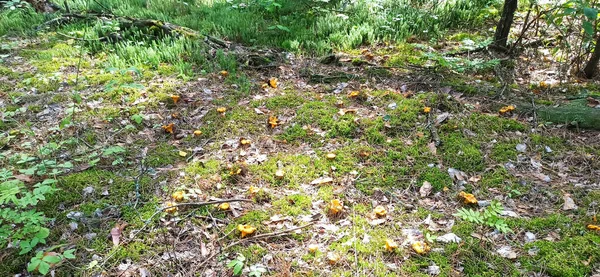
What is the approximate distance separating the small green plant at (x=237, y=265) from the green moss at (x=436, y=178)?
204cm

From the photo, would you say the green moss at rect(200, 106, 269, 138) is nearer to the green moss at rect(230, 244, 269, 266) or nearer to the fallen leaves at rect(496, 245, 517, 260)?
the green moss at rect(230, 244, 269, 266)

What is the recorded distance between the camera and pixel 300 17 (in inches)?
327

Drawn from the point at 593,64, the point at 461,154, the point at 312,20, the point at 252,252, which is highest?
the point at 312,20

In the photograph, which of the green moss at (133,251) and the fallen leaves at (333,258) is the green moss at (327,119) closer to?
the fallen leaves at (333,258)

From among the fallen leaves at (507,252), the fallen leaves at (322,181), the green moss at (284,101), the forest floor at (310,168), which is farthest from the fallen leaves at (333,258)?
the green moss at (284,101)

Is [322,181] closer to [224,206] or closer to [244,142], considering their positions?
[224,206]

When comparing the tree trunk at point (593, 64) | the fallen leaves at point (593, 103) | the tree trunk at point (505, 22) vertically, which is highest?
the tree trunk at point (505, 22)

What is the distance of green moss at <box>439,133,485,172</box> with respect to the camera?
422 centimetres

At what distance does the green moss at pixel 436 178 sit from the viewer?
4004mm

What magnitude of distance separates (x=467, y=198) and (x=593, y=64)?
12.3 feet

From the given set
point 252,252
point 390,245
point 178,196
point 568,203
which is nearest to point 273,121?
point 178,196

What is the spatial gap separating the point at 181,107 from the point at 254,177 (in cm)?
200

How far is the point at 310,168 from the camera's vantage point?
4309mm

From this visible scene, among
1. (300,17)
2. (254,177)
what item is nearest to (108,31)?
(300,17)
